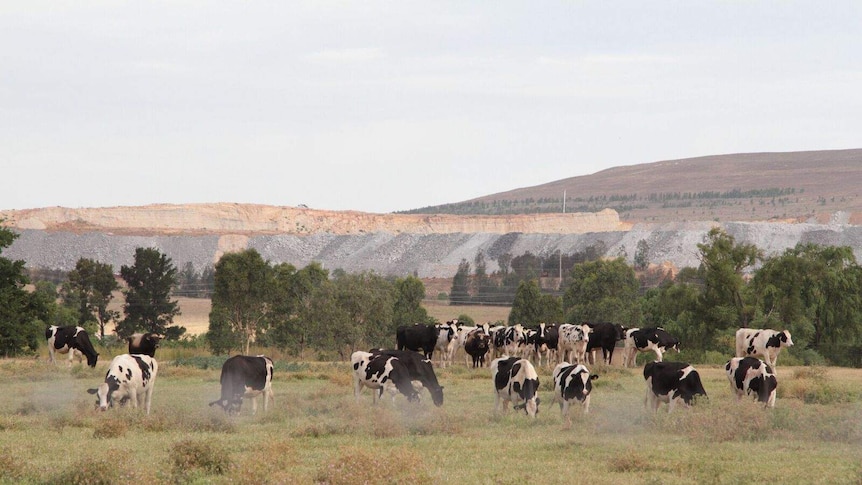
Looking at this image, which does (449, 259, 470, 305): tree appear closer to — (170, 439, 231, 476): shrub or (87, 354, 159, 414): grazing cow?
(87, 354, 159, 414): grazing cow

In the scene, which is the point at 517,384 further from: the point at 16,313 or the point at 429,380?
the point at 16,313

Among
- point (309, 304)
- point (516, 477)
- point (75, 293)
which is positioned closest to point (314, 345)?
point (309, 304)

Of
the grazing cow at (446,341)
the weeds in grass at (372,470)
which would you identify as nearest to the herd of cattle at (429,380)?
the weeds in grass at (372,470)

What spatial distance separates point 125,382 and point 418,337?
→ 23.5m

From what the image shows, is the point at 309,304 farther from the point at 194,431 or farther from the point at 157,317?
the point at 194,431

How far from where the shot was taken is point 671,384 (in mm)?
22750

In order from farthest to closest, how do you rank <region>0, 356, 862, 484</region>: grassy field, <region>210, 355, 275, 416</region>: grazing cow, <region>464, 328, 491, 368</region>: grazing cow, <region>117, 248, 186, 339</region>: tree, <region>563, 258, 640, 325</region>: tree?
1. <region>117, 248, 186, 339</region>: tree
2. <region>563, 258, 640, 325</region>: tree
3. <region>464, 328, 491, 368</region>: grazing cow
4. <region>210, 355, 275, 416</region>: grazing cow
5. <region>0, 356, 862, 484</region>: grassy field

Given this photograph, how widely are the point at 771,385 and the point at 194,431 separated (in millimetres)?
12066

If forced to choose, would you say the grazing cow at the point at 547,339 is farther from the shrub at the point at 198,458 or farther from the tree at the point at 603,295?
the shrub at the point at 198,458

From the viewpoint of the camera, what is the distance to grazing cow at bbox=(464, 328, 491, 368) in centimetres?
4278

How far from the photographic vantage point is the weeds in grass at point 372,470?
13930 mm

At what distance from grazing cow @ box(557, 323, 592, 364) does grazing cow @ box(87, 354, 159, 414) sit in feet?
72.0

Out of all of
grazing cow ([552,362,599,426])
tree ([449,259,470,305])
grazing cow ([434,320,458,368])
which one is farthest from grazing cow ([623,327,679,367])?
tree ([449,259,470,305])

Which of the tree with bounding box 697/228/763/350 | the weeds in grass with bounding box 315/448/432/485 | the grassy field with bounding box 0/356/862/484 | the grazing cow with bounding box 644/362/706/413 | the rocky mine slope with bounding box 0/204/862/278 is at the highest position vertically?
the rocky mine slope with bounding box 0/204/862/278
